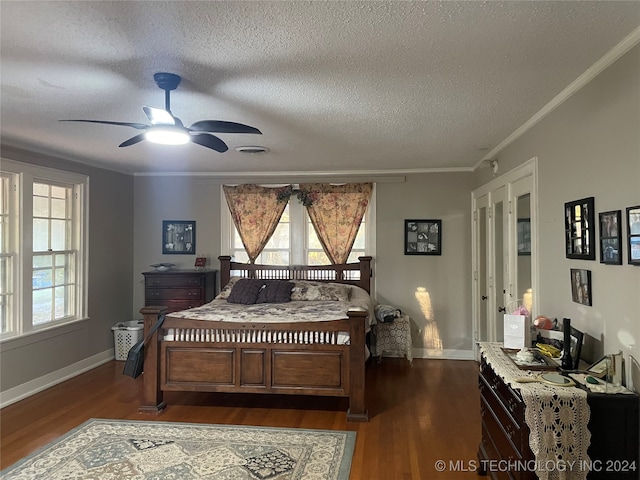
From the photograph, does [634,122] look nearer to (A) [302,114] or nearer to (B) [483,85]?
(B) [483,85]

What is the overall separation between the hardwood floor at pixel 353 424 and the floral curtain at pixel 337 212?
1730 mm

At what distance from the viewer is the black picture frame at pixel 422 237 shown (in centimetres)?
577

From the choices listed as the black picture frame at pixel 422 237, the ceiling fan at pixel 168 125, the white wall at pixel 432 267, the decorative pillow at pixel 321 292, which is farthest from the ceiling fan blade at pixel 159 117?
the black picture frame at pixel 422 237

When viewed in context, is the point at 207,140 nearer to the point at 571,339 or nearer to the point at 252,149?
the point at 252,149

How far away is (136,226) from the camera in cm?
627

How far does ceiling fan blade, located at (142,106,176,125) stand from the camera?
2549 millimetres

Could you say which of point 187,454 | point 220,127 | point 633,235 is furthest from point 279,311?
point 633,235

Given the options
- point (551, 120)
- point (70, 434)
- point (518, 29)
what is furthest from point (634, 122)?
point (70, 434)

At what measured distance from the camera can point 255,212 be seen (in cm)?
604

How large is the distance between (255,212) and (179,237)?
1.18 metres

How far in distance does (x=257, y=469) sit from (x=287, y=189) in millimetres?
3808

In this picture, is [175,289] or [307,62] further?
[175,289]

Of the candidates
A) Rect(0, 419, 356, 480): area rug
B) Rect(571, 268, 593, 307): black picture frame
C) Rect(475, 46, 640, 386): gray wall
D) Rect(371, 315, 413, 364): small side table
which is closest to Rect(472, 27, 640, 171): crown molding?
Rect(475, 46, 640, 386): gray wall

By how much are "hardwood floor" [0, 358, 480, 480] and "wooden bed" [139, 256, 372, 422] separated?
22 cm
